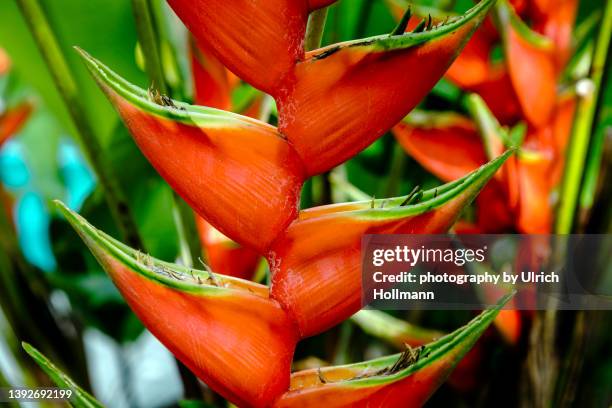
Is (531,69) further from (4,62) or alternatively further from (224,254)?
(4,62)

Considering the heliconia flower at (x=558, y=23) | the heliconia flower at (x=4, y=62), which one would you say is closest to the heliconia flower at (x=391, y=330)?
the heliconia flower at (x=558, y=23)

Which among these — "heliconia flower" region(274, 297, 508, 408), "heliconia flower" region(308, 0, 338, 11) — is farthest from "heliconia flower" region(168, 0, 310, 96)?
"heliconia flower" region(274, 297, 508, 408)

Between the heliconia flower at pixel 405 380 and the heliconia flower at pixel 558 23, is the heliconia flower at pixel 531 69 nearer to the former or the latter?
the heliconia flower at pixel 558 23

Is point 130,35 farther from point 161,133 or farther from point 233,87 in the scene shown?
point 161,133

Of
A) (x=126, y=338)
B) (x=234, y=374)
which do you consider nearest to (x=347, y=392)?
(x=234, y=374)

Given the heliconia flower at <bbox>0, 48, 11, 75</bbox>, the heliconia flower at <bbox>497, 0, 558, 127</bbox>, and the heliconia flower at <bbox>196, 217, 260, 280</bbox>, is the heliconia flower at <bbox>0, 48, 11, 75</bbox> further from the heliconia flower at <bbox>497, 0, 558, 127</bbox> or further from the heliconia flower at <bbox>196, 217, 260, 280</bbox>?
the heliconia flower at <bbox>497, 0, 558, 127</bbox>
